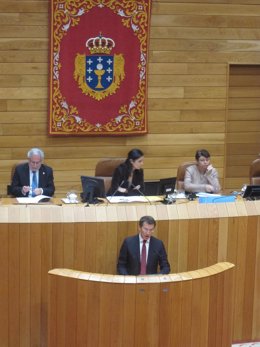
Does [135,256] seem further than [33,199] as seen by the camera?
No

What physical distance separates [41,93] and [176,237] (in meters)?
4.26

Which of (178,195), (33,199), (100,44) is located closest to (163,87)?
(100,44)

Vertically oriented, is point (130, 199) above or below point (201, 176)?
below

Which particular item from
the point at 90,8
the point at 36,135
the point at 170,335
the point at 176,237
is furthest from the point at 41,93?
the point at 170,335

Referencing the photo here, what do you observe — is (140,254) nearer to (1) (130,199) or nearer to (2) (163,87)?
(1) (130,199)

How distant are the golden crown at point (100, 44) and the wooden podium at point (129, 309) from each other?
5.13 metres

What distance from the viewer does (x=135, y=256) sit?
6070 mm

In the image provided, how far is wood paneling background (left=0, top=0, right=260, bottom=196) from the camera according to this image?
381 inches

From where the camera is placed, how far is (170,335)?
530cm

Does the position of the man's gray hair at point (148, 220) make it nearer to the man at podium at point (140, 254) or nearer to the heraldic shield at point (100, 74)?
the man at podium at point (140, 254)

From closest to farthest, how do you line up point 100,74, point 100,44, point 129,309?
point 129,309, point 100,44, point 100,74

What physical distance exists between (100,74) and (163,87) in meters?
0.95

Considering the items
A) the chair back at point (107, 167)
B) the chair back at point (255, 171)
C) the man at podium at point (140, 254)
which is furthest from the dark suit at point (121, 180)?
the man at podium at point (140, 254)

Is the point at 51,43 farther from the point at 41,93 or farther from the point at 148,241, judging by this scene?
the point at 148,241
